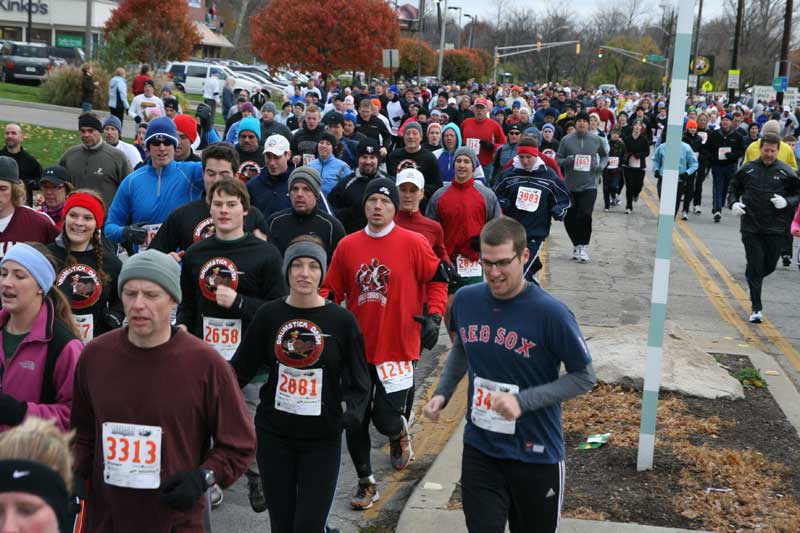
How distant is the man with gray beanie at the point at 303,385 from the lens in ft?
17.7

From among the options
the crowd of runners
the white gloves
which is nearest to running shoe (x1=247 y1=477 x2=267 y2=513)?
the crowd of runners

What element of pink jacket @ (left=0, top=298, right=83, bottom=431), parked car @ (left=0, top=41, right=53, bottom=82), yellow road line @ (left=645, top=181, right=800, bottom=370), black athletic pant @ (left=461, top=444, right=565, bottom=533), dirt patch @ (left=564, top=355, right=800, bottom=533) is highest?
parked car @ (left=0, top=41, right=53, bottom=82)

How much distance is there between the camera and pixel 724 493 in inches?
266

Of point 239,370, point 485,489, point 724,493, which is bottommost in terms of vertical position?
point 724,493

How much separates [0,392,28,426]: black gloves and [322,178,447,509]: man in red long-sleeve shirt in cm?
276

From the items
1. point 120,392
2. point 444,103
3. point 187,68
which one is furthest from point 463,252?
Result: point 187,68

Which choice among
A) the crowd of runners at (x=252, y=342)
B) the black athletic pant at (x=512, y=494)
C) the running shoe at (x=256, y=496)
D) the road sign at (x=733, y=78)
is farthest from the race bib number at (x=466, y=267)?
the road sign at (x=733, y=78)

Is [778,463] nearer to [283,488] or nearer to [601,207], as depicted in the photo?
[283,488]

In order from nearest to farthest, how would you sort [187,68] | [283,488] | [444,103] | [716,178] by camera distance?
[283,488]
[716,178]
[444,103]
[187,68]

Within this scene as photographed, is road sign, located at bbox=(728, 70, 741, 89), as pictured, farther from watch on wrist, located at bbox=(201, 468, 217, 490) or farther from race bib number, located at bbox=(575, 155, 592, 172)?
watch on wrist, located at bbox=(201, 468, 217, 490)

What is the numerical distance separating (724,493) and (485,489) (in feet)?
8.12

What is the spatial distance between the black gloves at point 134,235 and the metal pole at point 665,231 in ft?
12.5

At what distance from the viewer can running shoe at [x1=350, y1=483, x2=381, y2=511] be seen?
22.5ft

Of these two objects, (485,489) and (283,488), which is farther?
(283,488)
